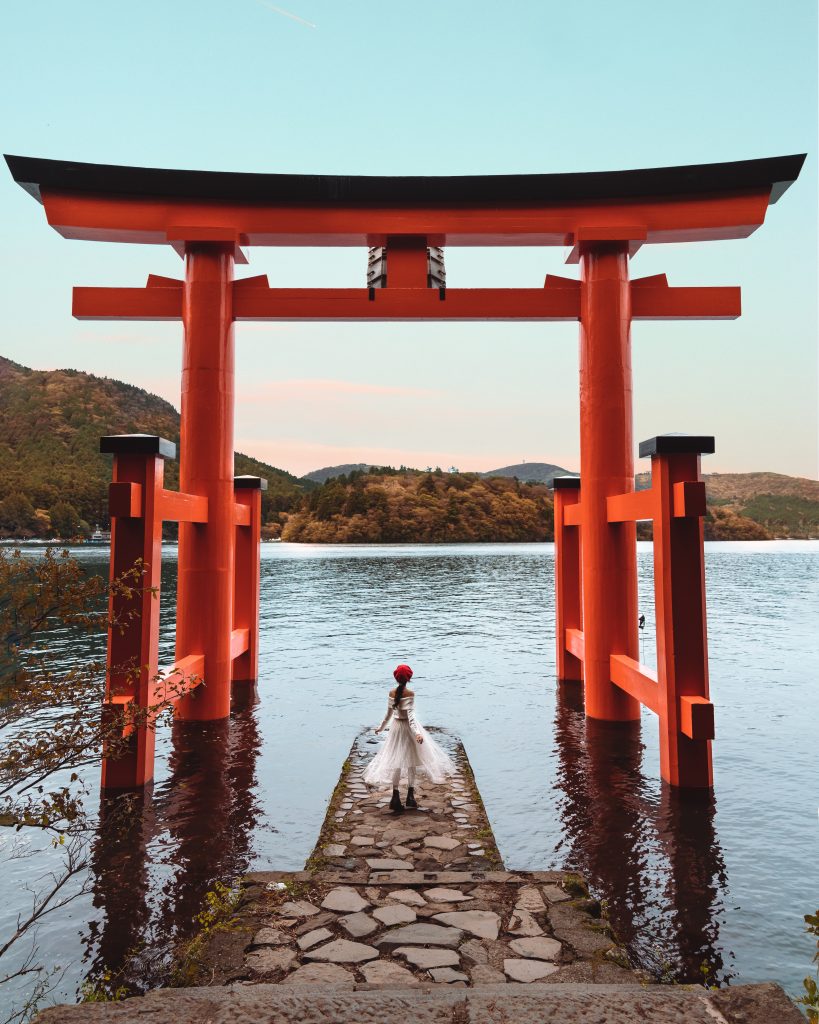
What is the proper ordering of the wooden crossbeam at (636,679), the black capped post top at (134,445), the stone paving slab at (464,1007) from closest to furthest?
1. the stone paving slab at (464,1007)
2. the black capped post top at (134,445)
3. the wooden crossbeam at (636,679)

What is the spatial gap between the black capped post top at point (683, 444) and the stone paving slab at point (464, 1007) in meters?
A: 5.41

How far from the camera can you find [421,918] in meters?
4.89

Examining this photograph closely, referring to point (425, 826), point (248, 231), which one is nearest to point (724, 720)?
point (425, 826)

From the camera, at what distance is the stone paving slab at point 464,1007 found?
10.1ft

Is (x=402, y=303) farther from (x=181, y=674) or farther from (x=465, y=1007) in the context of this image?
(x=465, y=1007)

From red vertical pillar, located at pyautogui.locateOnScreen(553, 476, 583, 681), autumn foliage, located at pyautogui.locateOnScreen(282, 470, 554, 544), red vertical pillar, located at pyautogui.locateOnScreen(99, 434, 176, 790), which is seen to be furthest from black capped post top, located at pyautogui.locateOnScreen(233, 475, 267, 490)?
autumn foliage, located at pyautogui.locateOnScreen(282, 470, 554, 544)

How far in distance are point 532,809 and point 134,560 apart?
522 cm

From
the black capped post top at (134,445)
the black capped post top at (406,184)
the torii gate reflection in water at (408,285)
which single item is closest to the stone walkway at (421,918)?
the black capped post top at (134,445)

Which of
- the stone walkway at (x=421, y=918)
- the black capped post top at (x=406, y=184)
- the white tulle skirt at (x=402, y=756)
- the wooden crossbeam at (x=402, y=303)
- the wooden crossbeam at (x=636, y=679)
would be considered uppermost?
the black capped post top at (x=406, y=184)

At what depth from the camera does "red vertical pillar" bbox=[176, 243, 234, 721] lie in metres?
10.8

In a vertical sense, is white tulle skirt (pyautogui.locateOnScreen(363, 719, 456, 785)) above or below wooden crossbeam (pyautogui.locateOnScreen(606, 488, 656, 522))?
below

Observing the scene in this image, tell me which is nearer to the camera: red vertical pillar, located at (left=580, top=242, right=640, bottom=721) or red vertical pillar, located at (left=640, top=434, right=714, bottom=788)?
red vertical pillar, located at (left=640, top=434, right=714, bottom=788)

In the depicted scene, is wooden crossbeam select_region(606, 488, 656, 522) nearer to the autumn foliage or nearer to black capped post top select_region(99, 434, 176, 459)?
black capped post top select_region(99, 434, 176, 459)

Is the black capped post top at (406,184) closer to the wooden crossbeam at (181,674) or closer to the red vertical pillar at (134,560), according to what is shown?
the red vertical pillar at (134,560)
